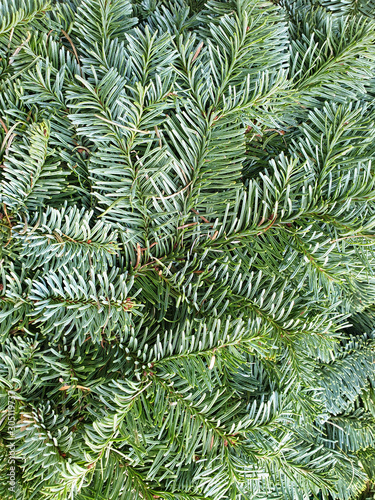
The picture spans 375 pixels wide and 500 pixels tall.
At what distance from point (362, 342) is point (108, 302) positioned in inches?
13.5

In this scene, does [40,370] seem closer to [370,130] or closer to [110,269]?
[110,269]

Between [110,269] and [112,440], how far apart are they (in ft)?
0.49

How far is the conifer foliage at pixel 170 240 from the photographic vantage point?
320mm

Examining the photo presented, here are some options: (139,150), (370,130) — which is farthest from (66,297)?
(370,130)

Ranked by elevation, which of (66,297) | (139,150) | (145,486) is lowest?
(145,486)

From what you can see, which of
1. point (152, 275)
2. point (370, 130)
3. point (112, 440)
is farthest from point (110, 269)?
point (370, 130)

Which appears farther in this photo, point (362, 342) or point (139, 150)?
point (362, 342)

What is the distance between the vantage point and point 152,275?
0.35 metres

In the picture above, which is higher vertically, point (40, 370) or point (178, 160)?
point (178, 160)

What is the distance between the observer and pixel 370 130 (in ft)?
1.23

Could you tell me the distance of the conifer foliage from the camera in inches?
12.6

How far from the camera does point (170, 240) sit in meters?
0.37

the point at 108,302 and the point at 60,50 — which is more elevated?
the point at 60,50

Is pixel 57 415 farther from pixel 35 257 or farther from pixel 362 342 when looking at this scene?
pixel 362 342
